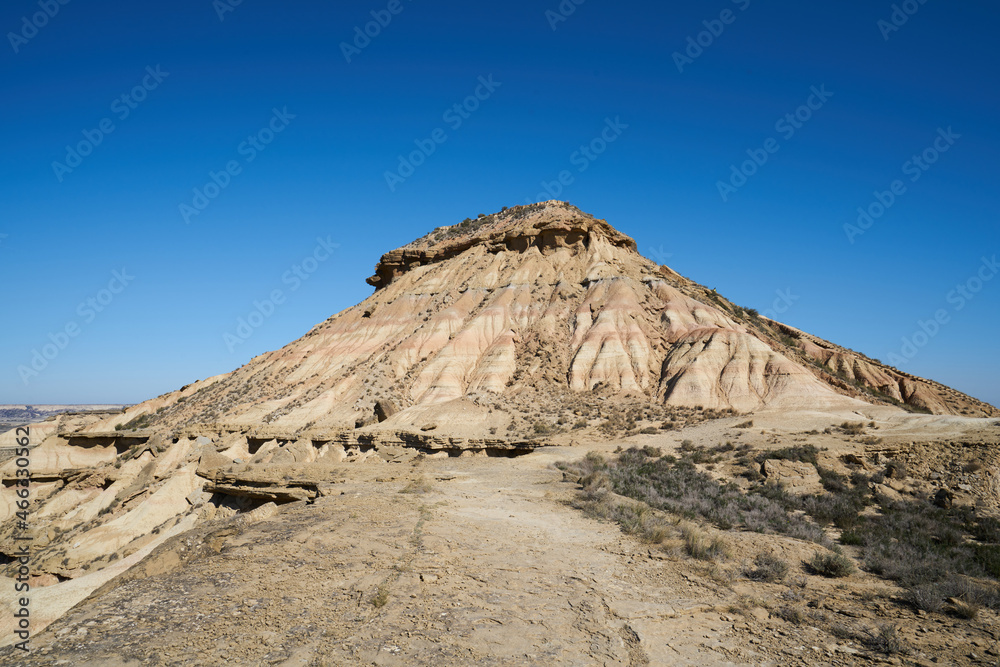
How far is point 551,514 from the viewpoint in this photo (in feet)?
36.9

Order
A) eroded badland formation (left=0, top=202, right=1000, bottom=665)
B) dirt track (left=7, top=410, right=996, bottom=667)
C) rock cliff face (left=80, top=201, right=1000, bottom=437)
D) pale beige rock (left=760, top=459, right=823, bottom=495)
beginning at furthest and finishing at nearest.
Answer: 1. rock cliff face (left=80, top=201, right=1000, bottom=437)
2. pale beige rock (left=760, top=459, right=823, bottom=495)
3. eroded badland formation (left=0, top=202, right=1000, bottom=665)
4. dirt track (left=7, top=410, right=996, bottom=667)

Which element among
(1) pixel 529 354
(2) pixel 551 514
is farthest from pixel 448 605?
(1) pixel 529 354

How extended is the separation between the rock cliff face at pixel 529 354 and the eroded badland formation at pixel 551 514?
0.79ft

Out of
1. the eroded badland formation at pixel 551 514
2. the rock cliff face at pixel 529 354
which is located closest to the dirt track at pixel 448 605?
the eroded badland formation at pixel 551 514

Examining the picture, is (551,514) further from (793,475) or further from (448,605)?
(793,475)

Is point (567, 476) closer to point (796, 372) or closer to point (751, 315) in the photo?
point (796, 372)

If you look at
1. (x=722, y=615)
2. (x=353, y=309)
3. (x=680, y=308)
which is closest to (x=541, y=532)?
(x=722, y=615)

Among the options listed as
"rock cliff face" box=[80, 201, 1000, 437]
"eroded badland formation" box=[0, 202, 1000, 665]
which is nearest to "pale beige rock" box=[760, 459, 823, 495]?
"eroded badland formation" box=[0, 202, 1000, 665]

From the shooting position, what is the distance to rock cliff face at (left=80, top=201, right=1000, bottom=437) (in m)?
30.3

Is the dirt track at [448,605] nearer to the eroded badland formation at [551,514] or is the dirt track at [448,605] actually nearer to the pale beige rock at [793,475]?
the eroded badland formation at [551,514]

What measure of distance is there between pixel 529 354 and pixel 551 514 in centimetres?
2501

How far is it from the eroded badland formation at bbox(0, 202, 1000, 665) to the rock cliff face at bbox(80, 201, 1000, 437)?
9.5 inches

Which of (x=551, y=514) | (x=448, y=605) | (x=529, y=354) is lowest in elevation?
(x=448, y=605)

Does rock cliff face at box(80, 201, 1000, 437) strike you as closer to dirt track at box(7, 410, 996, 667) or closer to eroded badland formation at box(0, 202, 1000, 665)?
eroded badland formation at box(0, 202, 1000, 665)
